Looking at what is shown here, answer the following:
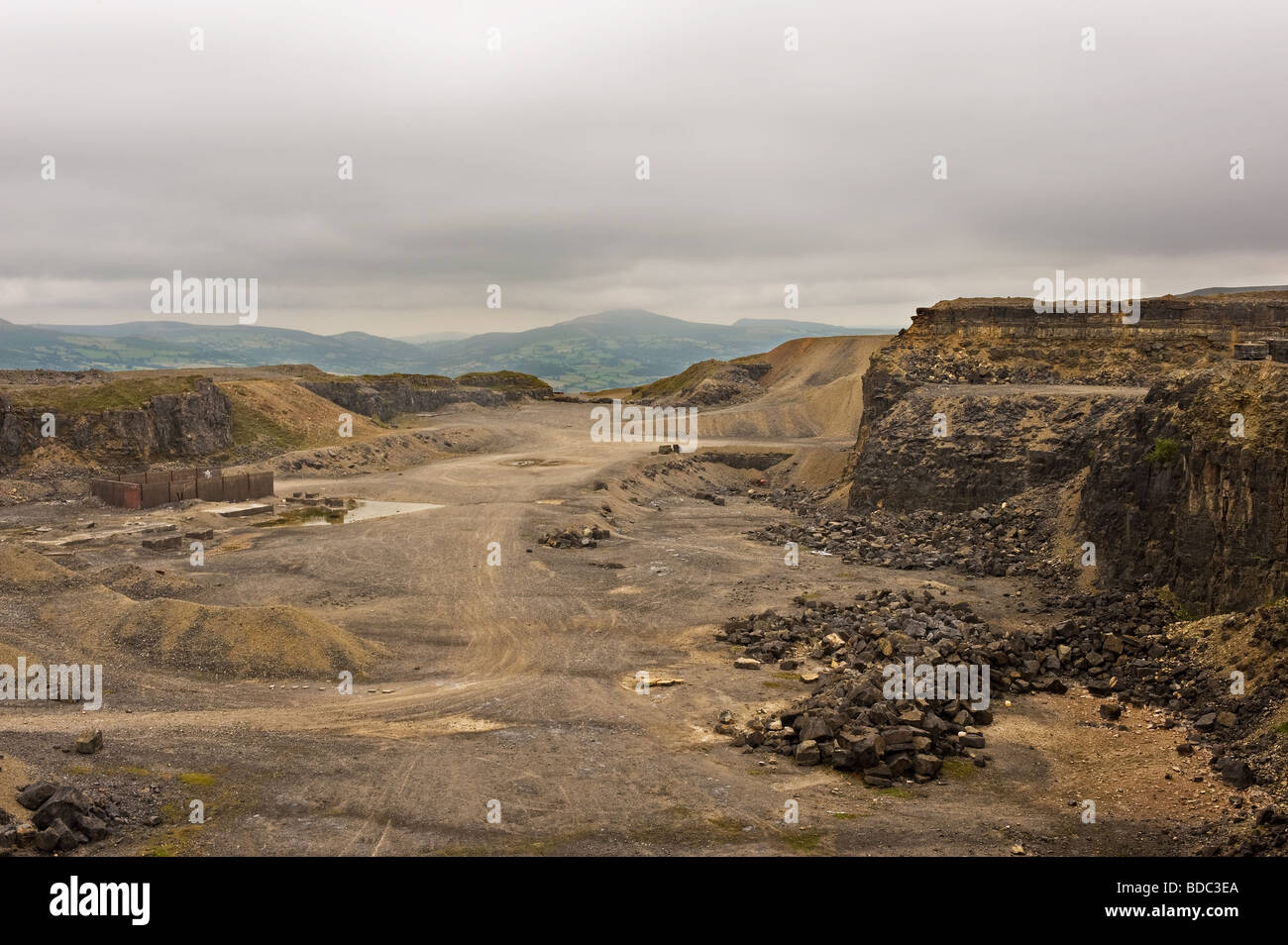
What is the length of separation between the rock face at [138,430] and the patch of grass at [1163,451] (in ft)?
175

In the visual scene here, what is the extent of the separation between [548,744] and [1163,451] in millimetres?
20277

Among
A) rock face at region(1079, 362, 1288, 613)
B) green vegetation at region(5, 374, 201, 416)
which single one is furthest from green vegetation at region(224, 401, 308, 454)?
rock face at region(1079, 362, 1288, 613)

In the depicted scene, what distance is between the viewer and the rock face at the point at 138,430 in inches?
1994

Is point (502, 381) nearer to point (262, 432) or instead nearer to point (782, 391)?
point (782, 391)

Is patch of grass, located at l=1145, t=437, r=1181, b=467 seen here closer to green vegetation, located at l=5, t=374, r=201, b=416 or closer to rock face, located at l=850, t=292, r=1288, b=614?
rock face, located at l=850, t=292, r=1288, b=614

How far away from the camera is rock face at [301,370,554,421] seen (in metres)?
80.9

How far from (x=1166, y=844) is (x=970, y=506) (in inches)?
1076

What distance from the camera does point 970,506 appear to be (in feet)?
130

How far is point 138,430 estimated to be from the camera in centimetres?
5450

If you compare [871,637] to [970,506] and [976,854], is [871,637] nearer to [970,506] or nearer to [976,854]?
[976,854]

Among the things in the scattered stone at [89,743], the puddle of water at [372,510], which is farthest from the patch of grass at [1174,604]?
the puddle of water at [372,510]

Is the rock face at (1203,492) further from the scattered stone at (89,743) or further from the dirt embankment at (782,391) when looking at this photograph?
the dirt embankment at (782,391)

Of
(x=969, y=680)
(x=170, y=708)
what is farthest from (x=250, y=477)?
(x=969, y=680)

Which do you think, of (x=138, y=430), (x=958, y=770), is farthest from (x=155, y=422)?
(x=958, y=770)
